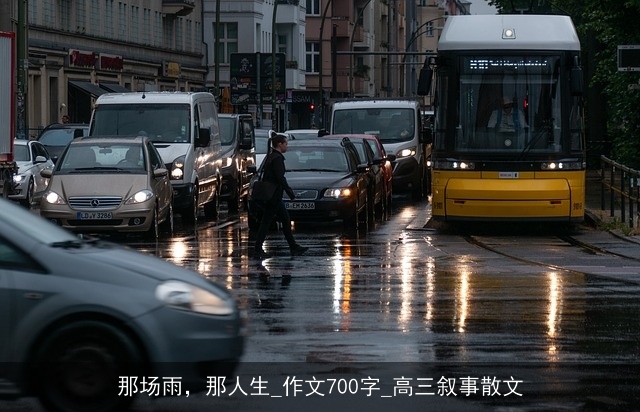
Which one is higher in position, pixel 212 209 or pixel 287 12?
pixel 287 12

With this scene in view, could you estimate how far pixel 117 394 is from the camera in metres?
8.63

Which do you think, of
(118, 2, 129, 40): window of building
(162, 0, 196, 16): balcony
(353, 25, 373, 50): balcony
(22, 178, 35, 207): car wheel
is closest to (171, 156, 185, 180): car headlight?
(22, 178, 35, 207): car wheel

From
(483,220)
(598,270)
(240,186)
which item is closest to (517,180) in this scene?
(483,220)

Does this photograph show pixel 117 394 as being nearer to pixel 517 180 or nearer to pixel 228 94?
pixel 517 180

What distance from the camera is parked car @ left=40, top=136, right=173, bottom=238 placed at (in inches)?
974

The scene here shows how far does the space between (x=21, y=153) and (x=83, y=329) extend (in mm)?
28492

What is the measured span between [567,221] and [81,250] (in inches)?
640

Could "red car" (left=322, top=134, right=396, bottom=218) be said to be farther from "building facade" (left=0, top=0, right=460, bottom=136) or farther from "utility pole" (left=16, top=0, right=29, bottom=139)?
"utility pole" (left=16, top=0, right=29, bottom=139)

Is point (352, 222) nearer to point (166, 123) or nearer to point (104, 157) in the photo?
point (104, 157)

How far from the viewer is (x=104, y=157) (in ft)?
85.4

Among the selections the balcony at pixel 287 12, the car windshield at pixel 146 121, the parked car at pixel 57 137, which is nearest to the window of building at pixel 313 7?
the balcony at pixel 287 12

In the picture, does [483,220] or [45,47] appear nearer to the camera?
[483,220]

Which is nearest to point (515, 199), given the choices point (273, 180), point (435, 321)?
point (273, 180)

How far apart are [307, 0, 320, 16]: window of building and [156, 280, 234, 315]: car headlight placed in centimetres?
10093
